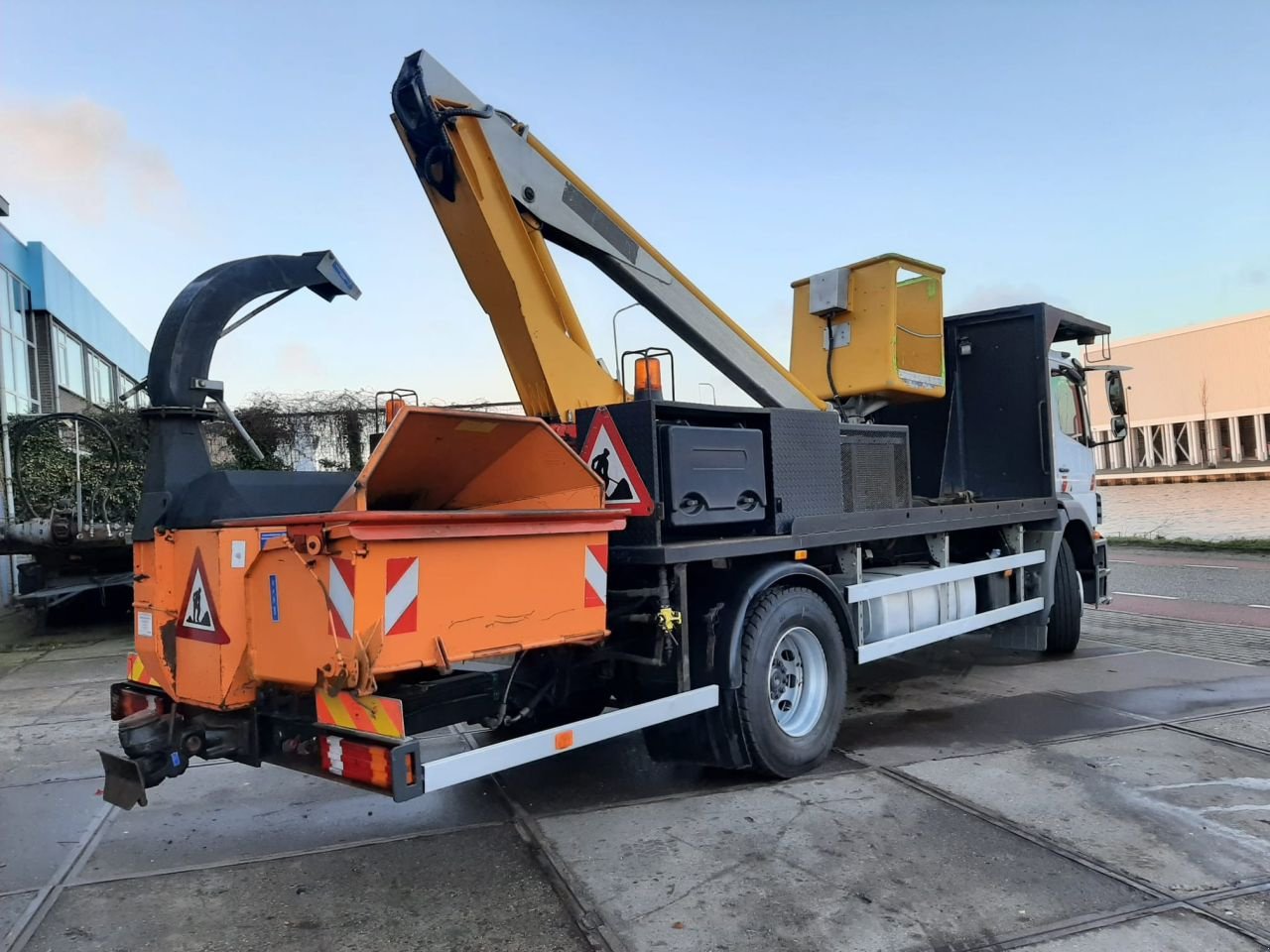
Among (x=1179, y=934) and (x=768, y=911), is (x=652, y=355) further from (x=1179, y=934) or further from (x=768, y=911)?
(x=1179, y=934)

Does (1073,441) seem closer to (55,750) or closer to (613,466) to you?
(613,466)

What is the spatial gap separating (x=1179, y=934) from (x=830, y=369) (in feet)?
16.6

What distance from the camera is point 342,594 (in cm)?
333

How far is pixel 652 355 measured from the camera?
5301 mm

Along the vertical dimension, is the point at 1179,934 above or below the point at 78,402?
below

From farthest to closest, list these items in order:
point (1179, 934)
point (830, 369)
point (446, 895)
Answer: point (830, 369) < point (446, 895) < point (1179, 934)

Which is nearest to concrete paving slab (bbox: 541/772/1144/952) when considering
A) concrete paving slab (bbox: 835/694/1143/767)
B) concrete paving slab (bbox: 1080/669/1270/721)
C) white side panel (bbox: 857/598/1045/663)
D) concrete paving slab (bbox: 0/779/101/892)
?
concrete paving slab (bbox: 835/694/1143/767)

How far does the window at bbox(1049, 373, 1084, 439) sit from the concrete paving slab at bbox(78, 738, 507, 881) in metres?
6.33

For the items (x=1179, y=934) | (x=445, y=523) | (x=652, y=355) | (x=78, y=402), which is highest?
(x=78, y=402)

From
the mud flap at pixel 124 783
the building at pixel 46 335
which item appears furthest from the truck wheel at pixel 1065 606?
the building at pixel 46 335

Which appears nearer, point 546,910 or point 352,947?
point 352,947

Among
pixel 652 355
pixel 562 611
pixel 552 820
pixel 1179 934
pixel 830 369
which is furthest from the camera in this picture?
pixel 830 369

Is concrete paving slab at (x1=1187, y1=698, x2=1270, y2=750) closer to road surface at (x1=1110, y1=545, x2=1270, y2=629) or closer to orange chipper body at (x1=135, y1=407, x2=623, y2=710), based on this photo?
orange chipper body at (x1=135, y1=407, x2=623, y2=710)

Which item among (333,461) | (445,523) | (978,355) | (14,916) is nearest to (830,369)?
(978,355)
